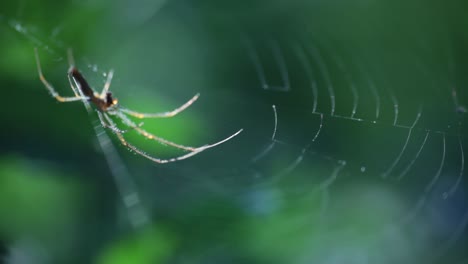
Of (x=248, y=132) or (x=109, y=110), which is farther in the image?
(x=248, y=132)

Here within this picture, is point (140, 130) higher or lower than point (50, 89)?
lower

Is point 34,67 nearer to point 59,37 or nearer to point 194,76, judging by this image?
point 59,37

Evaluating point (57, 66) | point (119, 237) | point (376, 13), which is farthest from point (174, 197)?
point (376, 13)

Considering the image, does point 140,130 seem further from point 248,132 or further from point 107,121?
point 248,132

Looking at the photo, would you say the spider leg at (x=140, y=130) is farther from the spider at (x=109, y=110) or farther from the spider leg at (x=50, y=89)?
the spider leg at (x=50, y=89)

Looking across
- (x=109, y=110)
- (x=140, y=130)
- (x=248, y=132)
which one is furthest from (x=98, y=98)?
(x=248, y=132)

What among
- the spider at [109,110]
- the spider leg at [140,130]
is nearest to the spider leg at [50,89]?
the spider at [109,110]

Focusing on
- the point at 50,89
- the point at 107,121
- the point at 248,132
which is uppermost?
the point at 50,89

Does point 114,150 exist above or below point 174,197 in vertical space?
above
